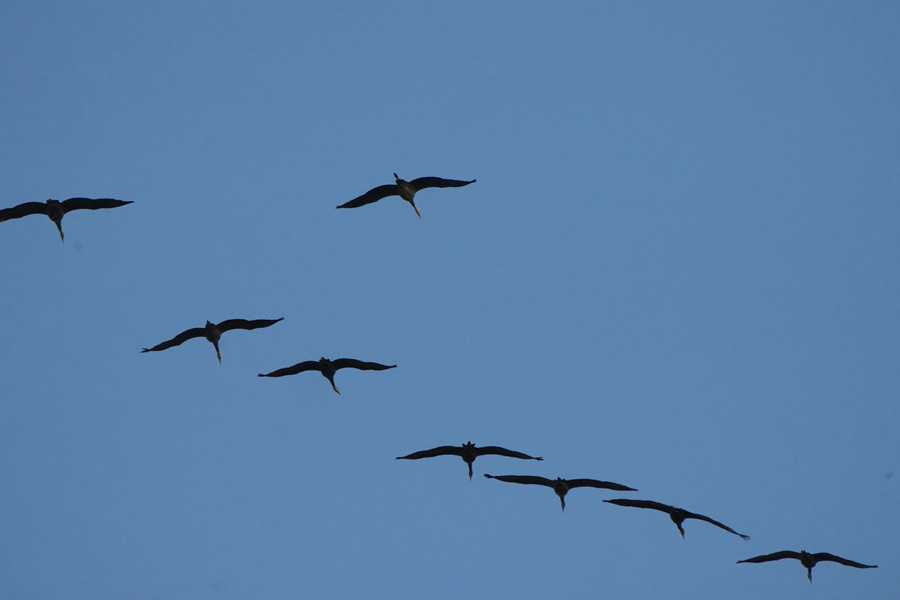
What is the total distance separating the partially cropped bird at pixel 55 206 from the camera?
3077 centimetres

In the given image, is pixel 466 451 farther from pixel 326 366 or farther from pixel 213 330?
pixel 213 330

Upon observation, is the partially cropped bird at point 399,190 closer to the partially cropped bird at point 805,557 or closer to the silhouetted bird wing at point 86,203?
the silhouetted bird wing at point 86,203

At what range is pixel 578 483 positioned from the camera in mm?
33781

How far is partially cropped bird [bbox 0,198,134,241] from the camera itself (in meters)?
30.8

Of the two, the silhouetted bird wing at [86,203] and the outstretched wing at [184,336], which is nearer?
the silhouetted bird wing at [86,203]

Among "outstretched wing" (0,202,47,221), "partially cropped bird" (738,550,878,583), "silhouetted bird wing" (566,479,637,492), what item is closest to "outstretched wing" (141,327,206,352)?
"outstretched wing" (0,202,47,221)

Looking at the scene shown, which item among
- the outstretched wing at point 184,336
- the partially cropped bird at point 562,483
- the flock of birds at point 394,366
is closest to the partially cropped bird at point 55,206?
the flock of birds at point 394,366

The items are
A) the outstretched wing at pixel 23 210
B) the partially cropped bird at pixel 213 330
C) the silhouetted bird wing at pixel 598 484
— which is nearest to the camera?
Result: the outstretched wing at pixel 23 210

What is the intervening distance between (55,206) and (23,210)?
3.06ft

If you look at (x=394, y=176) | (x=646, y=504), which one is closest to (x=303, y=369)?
(x=394, y=176)

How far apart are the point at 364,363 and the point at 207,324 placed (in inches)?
211

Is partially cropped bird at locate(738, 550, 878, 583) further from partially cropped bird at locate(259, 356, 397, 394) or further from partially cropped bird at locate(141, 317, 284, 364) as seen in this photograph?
partially cropped bird at locate(141, 317, 284, 364)

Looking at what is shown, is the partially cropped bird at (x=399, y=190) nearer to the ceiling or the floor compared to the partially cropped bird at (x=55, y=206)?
nearer to the ceiling

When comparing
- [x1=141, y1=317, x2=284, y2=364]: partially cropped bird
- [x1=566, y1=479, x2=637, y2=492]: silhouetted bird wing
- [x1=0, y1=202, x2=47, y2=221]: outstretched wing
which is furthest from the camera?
[x1=141, y1=317, x2=284, y2=364]: partially cropped bird
